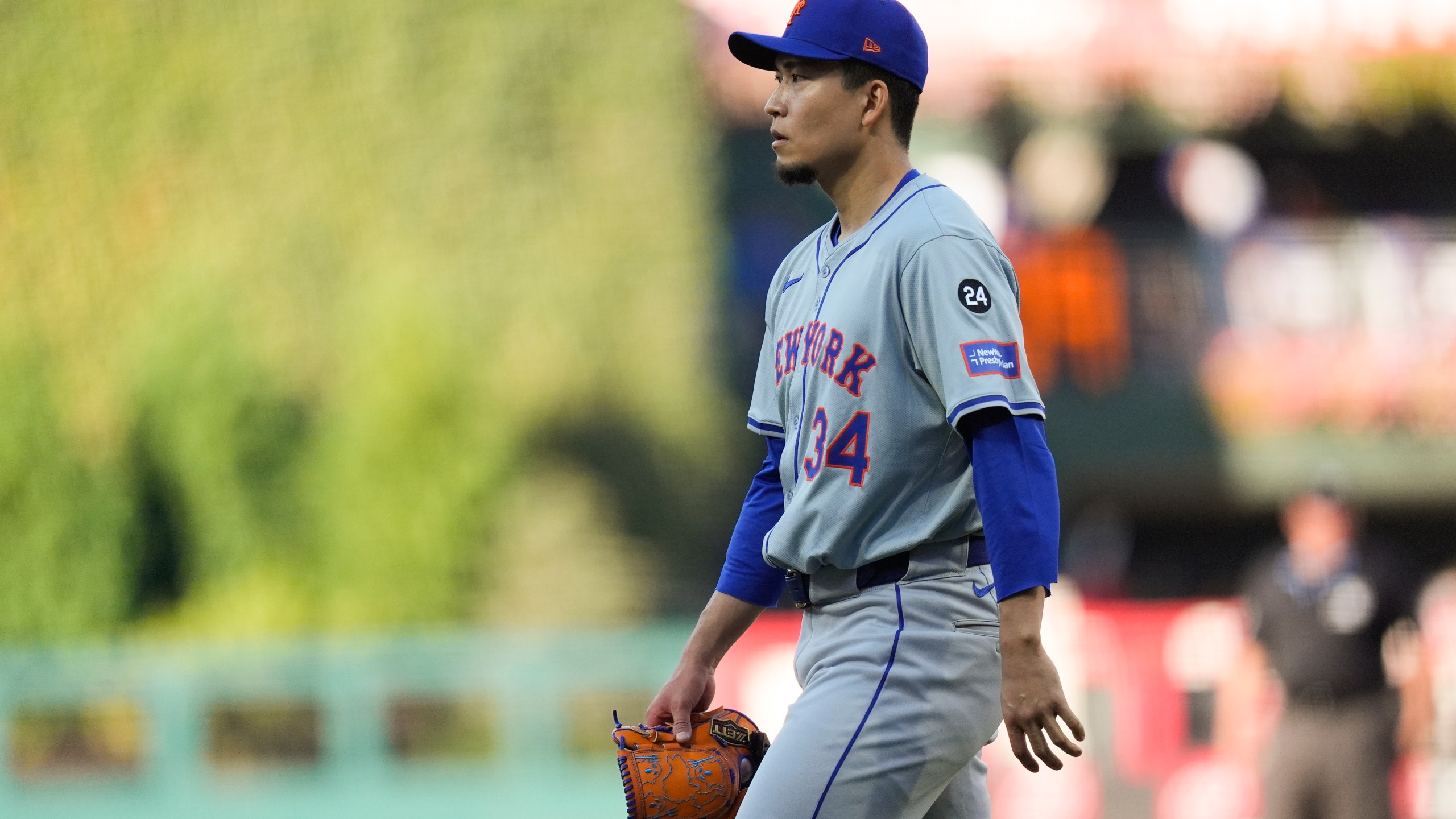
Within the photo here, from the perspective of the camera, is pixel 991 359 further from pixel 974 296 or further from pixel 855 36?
pixel 855 36

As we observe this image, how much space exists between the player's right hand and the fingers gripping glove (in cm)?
2

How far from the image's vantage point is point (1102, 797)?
9586 mm

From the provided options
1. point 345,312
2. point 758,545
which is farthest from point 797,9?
point 345,312

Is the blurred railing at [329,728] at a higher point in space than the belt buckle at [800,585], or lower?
lower

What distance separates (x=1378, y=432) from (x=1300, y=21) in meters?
4.41

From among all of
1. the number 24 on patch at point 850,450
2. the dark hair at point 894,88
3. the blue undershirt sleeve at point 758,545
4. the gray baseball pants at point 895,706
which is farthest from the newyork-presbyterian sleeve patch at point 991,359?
the blue undershirt sleeve at point 758,545

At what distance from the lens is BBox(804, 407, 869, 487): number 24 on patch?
2920 millimetres

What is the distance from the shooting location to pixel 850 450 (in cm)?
293

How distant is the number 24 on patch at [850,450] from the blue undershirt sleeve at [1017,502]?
0.75 ft

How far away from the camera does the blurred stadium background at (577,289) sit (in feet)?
57.7

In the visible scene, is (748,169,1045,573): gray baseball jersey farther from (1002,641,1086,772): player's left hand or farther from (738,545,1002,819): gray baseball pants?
(1002,641,1086,772): player's left hand

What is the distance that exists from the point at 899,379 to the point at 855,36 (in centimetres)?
62

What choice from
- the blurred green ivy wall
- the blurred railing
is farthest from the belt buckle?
the blurred green ivy wall

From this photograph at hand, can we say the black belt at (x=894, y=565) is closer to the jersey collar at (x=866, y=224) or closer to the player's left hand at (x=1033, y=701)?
the player's left hand at (x=1033, y=701)
